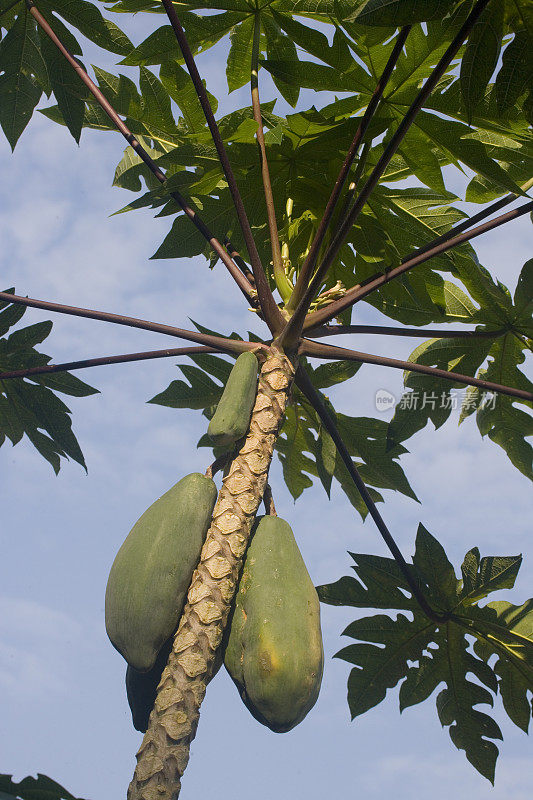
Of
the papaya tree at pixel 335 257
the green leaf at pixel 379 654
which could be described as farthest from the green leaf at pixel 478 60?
the green leaf at pixel 379 654

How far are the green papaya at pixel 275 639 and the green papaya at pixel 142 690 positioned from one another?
0.24 metres

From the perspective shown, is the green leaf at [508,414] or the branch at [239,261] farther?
the green leaf at [508,414]

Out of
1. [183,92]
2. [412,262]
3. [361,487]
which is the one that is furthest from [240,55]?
[361,487]

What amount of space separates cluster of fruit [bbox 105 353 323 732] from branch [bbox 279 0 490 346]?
52 cm

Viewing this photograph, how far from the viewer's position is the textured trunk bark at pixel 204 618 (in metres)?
2.04

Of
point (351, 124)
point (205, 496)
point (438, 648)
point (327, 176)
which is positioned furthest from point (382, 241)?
point (438, 648)

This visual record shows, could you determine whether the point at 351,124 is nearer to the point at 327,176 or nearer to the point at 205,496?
the point at 327,176

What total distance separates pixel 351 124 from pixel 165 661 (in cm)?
228

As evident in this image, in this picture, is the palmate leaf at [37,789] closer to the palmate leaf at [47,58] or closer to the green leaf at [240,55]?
the palmate leaf at [47,58]

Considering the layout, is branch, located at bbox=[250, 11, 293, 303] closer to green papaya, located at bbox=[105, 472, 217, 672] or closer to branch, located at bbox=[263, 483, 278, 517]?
branch, located at bbox=[263, 483, 278, 517]

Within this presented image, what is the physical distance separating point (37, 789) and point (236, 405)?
4.22 feet

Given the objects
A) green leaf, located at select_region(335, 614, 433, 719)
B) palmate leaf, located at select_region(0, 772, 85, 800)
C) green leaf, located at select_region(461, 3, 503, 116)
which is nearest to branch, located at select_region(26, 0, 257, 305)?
green leaf, located at select_region(461, 3, 503, 116)

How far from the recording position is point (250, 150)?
3.23m

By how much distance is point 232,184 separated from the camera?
9.02ft
